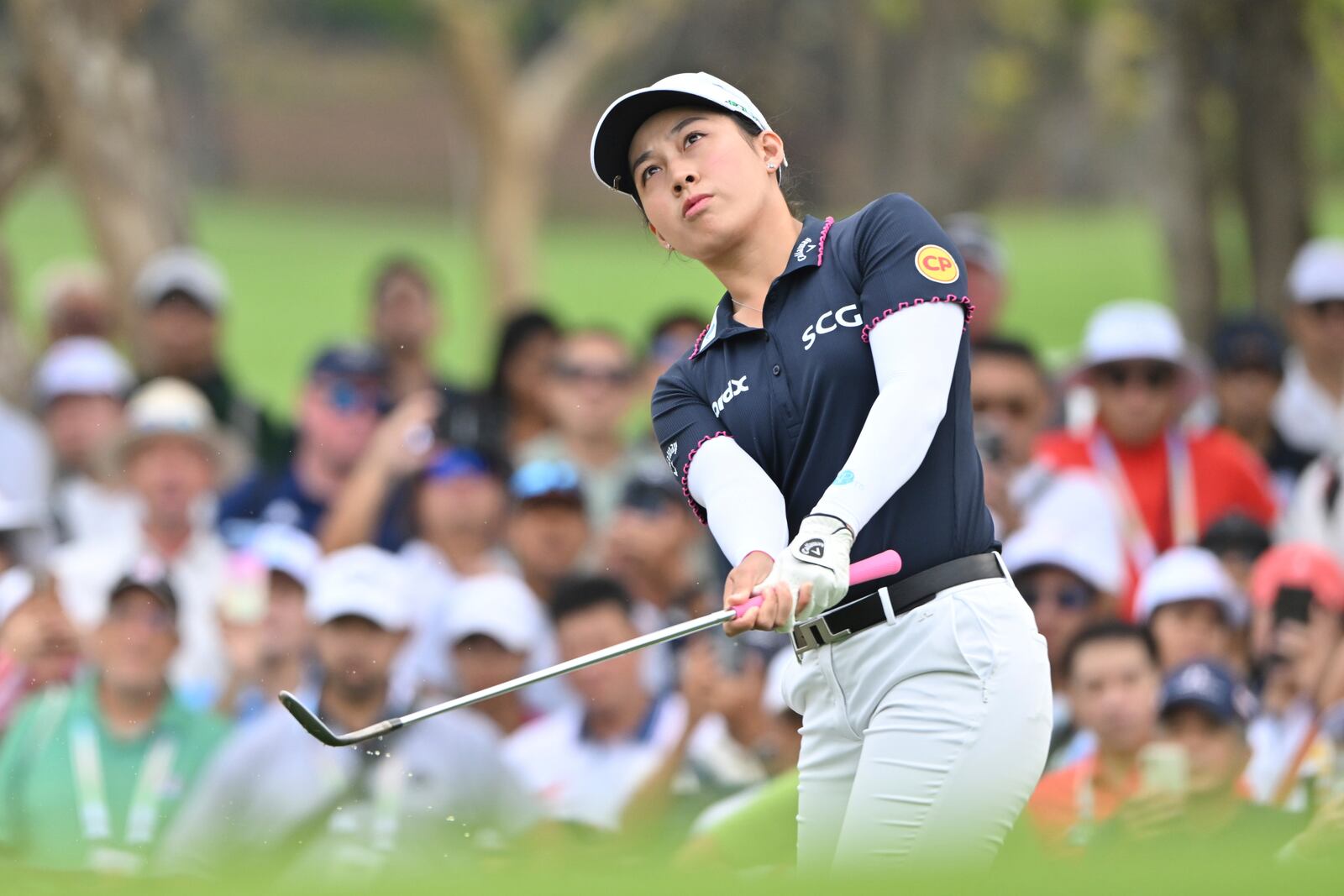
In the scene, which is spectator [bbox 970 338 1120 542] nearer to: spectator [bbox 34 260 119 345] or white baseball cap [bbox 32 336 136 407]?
white baseball cap [bbox 32 336 136 407]

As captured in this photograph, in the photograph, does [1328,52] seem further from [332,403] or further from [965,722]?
[965,722]

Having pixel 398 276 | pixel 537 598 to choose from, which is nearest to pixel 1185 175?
pixel 398 276

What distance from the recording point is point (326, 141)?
52312 millimetres

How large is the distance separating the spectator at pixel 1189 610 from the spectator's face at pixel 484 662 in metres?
2.17

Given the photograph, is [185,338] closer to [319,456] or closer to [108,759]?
[319,456]

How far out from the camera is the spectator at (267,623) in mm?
7238

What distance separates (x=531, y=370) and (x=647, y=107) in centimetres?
460

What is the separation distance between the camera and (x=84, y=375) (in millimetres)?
9117

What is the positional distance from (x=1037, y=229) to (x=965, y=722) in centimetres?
3568

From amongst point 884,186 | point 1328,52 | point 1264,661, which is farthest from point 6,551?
point 884,186

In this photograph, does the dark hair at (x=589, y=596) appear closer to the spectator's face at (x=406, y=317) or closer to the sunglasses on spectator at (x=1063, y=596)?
the sunglasses on spectator at (x=1063, y=596)

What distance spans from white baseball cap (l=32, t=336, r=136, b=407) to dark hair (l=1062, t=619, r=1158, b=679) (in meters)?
4.46

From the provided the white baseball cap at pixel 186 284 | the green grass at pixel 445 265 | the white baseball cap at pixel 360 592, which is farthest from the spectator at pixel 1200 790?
the green grass at pixel 445 265

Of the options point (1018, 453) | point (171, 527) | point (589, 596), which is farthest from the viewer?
Answer: point (171, 527)
